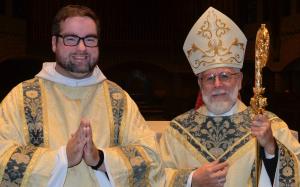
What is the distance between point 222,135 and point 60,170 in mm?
1187

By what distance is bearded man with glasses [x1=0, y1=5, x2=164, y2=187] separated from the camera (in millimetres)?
2861

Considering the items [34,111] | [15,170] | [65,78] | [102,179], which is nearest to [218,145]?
[102,179]

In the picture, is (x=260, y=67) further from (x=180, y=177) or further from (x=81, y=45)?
(x=81, y=45)

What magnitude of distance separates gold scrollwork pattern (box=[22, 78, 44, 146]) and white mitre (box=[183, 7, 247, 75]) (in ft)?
3.70

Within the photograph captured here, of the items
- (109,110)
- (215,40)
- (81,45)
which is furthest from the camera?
(215,40)

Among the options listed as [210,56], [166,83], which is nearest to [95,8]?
[166,83]

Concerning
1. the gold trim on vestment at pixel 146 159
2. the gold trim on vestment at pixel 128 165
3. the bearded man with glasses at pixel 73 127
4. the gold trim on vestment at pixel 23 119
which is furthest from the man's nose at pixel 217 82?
the gold trim on vestment at pixel 23 119

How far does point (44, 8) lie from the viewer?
49.3 feet

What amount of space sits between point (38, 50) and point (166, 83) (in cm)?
386

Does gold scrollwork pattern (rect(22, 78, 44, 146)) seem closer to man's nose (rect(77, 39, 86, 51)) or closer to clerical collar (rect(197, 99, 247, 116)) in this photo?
man's nose (rect(77, 39, 86, 51))

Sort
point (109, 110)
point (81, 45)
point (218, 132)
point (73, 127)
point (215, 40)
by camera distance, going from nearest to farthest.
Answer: point (81, 45)
point (73, 127)
point (109, 110)
point (218, 132)
point (215, 40)

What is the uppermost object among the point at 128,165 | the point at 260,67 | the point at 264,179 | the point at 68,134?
the point at 260,67

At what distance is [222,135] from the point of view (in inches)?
138

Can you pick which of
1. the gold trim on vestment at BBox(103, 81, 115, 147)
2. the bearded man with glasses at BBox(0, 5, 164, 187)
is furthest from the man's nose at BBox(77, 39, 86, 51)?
the gold trim on vestment at BBox(103, 81, 115, 147)
